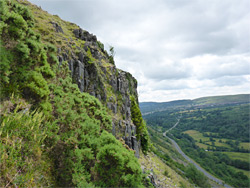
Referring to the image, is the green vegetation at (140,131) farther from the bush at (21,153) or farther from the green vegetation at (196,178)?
the green vegetation at (196,178)

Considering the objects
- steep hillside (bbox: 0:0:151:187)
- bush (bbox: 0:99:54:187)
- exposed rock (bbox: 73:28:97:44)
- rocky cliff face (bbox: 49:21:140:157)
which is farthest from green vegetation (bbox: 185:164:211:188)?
A: bush (bbox: 0:99:54:187)

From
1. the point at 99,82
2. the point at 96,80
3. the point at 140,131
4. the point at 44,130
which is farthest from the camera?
the point at 140,131

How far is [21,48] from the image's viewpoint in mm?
11273

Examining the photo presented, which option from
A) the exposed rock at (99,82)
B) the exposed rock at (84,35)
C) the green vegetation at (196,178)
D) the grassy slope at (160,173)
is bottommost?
the green vegetation at (196,178)

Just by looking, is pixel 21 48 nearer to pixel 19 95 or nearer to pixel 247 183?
pixel 19 95

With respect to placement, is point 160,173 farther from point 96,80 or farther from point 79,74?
point 79,74

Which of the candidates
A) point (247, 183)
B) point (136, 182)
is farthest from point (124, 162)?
point (247, 183)

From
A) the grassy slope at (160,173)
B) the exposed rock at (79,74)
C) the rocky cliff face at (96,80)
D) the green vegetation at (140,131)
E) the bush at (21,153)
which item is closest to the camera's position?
the bush at (21,153)

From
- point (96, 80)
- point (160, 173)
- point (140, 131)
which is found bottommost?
point (160, 173)

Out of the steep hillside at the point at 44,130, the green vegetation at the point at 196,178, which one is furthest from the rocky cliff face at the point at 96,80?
the green vegetation at the point at 196,178

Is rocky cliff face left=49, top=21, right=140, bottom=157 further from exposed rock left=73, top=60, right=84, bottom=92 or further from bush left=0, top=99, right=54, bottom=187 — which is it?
bush left=0, top=99, right=54, bottom=187

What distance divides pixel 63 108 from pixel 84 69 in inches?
Answer: 429

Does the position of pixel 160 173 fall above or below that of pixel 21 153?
below

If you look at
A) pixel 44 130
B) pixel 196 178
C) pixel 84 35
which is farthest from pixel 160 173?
pixel 196 178
